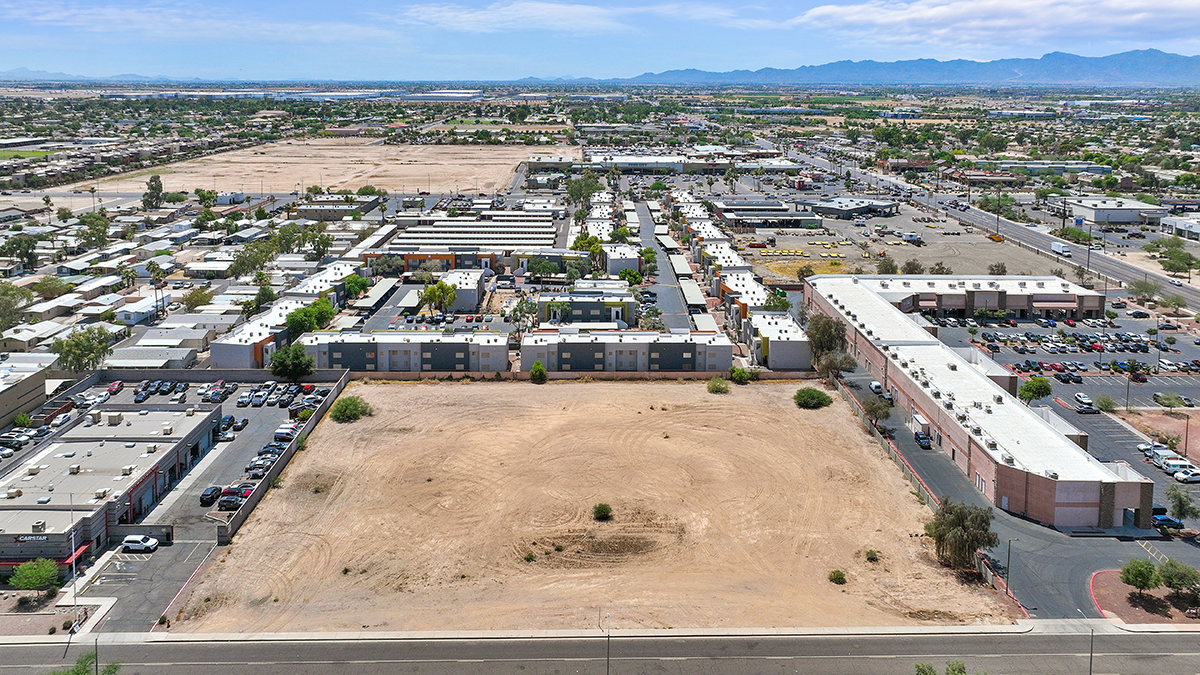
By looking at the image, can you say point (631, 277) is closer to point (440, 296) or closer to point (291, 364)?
point (440, 296)

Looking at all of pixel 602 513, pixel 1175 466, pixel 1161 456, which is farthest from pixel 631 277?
pixel 1175 466

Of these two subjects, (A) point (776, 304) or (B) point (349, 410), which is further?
(A) point (776, 304)

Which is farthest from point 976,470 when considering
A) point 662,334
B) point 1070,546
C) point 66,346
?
point 66,346

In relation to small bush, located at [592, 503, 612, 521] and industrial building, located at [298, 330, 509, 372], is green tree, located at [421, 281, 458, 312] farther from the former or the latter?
small bush, located at [592, 503, 612, 521]

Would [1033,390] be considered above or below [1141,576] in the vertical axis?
above

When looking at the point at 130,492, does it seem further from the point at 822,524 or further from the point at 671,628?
the point at 822,524

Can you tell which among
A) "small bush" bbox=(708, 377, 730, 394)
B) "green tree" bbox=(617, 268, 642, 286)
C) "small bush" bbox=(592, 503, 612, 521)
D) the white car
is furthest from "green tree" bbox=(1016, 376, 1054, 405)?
the white car
